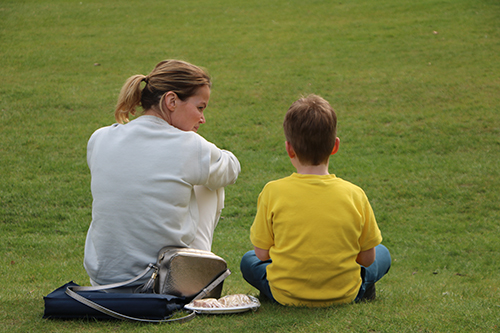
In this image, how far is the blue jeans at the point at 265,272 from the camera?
282 cm

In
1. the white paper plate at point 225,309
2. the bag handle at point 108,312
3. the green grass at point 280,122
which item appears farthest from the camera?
the green grass at point 280,122

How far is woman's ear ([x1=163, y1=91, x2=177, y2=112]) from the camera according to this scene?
2811mm

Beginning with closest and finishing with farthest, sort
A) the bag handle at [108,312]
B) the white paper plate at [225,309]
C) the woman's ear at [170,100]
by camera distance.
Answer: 1. the bag handle at [108,312]
2. the white paper plate at [225,309]
3. the woman's ear at [170,100]

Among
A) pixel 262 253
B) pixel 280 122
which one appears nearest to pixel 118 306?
pixel 262 253

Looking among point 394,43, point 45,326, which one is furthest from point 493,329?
A: point 394,43

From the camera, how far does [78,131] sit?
360 inches

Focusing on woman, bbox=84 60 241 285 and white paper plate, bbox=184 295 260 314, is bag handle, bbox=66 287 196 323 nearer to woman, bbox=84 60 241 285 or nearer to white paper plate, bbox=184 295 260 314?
white paper plate, bbox=184 295 260 314

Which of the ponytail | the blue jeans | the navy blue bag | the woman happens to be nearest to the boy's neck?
the woman

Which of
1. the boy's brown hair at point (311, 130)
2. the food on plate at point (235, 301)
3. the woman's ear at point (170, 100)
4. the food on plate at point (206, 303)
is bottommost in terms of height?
the food on plate at point (235, 301)

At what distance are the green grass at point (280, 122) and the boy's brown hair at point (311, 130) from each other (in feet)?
2.69

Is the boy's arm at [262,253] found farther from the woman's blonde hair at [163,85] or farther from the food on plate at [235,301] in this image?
the woman's blonde hair at [163,85]

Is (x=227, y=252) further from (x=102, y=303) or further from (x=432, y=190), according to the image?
(x=432, y=190)

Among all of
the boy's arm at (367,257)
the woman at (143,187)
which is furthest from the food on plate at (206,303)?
the boy's arm at (367,257)

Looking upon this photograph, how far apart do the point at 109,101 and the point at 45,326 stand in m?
8.69
